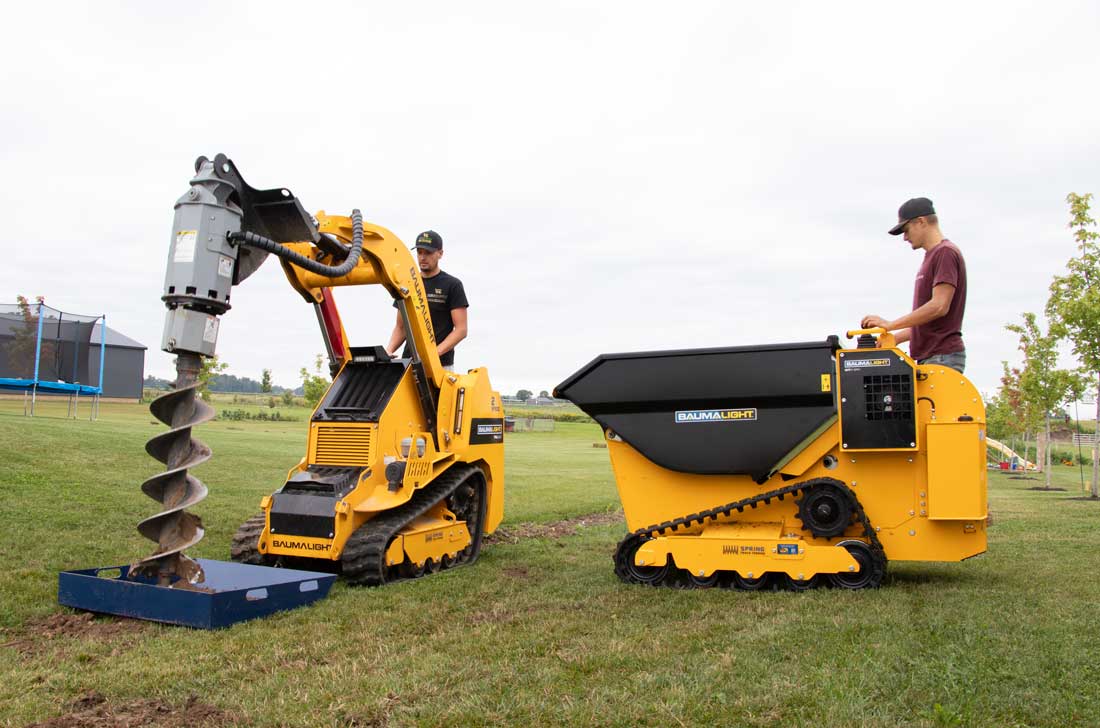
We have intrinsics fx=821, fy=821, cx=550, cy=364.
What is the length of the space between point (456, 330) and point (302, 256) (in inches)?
114

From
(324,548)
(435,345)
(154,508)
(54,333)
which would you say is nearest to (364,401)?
(435,345)

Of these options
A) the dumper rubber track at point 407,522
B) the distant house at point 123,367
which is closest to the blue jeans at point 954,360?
the dumper rubber track at point 407,522

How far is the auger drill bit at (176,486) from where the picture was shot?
483 centimetres

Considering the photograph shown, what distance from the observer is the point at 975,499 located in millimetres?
5496

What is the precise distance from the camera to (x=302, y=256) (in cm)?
527

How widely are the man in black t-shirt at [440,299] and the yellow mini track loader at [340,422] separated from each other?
1.42ft

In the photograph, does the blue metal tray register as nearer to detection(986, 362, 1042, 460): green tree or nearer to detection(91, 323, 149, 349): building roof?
detection(986, 362, 1042, 460): green tree

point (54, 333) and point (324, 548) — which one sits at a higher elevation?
point (54, 333)

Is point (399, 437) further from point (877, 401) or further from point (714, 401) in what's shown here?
point (877, 401)

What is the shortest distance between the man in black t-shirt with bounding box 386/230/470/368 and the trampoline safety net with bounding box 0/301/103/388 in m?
21.0

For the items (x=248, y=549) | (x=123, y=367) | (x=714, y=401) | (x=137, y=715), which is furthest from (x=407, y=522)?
(x=123, y=367)

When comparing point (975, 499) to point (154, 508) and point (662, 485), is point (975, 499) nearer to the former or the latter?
point (662, 485)

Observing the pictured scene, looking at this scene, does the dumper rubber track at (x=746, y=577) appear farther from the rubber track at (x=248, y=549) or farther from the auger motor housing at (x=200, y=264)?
the auger motor housing at (x=200, y=264)

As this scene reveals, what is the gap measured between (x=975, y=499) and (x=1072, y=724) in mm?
2591
